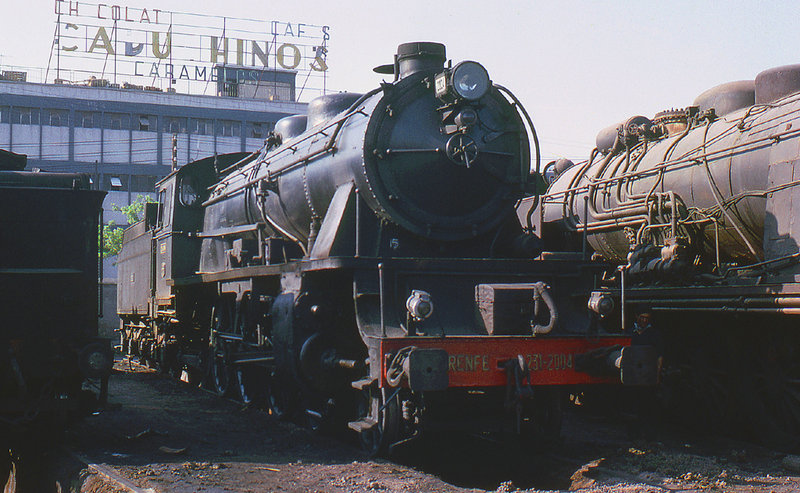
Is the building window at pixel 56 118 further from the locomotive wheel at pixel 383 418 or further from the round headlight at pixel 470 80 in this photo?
the locomotive wheel at pixel 383 418

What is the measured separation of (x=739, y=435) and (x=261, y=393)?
18.0 feet

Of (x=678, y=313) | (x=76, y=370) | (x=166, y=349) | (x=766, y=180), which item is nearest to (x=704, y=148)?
(x=766, y=180)

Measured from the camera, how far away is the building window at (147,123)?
44188mm

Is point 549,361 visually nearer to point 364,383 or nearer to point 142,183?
point 364,383

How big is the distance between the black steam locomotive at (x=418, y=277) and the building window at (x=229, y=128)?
126 ft

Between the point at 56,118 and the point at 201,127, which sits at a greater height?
the point at 201,127

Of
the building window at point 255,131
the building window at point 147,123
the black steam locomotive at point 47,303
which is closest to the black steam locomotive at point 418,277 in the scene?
the black steam locomotive at point 47,303

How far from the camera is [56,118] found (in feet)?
138

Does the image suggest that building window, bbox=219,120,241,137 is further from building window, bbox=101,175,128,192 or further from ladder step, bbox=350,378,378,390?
ladder step, bbox=350,378,378,390

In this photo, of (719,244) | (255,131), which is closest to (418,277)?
(719,244)

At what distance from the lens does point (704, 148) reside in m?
8.51

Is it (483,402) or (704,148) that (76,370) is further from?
(704,148)

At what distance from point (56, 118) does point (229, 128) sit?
360 inches

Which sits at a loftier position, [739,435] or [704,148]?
[704,148]
